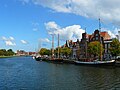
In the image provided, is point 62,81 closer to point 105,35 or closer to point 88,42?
point 105,35

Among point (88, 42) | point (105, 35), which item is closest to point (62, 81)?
point (105, 35)

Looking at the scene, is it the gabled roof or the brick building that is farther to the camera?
the gabled roof

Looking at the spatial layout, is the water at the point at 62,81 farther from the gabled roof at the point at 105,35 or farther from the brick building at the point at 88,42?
the gabled roof at the point at 105,35

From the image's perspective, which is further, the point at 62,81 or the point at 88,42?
the point at 88,42

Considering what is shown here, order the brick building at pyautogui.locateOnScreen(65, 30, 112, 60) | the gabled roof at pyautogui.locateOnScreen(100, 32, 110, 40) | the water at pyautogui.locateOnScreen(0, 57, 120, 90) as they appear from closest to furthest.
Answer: the water at pyautogui.locateOnScreen(0, 57, 120, 90)
the brick building at pyautogui.locateOnScreen(65, 30, 112, 60)
the gabled roof at pyautogui.locateOnScreen(100, 32, 110, 40)

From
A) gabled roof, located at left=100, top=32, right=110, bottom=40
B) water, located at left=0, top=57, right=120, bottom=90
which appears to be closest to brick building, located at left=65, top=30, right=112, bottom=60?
gabled roof, located at left=100, top=32, right=110, bottom=40

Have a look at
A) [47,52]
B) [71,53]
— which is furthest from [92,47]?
[47,52]

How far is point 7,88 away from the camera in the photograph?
36.8m

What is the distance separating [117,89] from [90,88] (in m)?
3.60

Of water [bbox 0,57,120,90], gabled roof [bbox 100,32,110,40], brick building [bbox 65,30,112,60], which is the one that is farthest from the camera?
gabled roof [bbox 100,32,110,40]

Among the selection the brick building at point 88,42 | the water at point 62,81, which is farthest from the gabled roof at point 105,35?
the water at point 62,81

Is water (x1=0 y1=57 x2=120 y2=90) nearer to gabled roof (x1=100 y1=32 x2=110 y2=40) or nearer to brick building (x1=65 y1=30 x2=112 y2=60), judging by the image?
brick building (x1=65 y1=30 x2=112 y2=60)

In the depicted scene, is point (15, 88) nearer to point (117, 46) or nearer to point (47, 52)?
point (117, 46)

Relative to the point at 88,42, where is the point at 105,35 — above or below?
above
